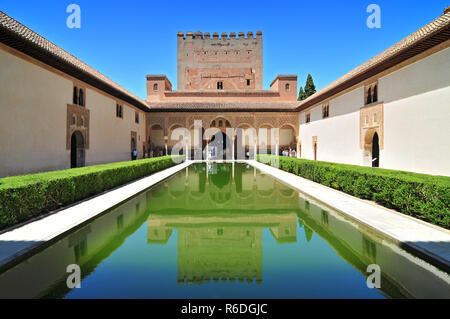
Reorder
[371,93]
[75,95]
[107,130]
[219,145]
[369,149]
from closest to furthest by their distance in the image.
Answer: [75,95]
[371,93]
[369,149]
[107,130]
[219,145]

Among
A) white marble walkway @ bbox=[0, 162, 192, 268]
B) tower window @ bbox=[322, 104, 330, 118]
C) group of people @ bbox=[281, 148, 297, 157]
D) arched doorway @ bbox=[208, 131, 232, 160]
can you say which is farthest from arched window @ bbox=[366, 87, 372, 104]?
arched doorway @ bbox=[208, 131, 232, 160]

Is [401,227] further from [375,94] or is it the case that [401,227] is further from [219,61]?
[219,61]

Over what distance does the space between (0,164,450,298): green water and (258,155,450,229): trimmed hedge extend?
1.23m

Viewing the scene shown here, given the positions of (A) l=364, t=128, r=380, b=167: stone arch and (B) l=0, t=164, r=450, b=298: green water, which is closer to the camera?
(B) l=0, t=164, r=450, b=298: green water

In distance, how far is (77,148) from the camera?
41.2 ft

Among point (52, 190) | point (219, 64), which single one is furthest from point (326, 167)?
point (219, 64)

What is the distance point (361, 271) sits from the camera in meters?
3.15

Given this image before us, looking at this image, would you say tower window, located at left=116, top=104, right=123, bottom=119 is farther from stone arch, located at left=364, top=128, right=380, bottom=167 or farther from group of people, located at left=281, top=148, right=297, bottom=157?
group of people, located at left=281, top=148, right=297, bottom=157

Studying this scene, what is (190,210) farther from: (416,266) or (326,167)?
(326,167)

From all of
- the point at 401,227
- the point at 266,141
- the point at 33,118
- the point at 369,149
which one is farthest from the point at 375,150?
the point at 33,118

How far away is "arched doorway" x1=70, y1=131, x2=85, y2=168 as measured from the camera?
40.8 ft

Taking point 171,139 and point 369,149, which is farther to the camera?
point 171,139

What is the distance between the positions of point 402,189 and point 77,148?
12.5m

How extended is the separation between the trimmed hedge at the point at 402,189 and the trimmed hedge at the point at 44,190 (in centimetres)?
698
